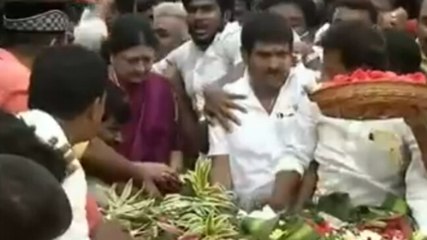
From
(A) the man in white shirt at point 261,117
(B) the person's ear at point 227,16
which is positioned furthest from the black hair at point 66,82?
(B) the person's ear at point 227,16

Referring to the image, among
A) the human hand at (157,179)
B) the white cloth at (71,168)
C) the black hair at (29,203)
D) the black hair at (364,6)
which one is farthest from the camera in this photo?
the black hair at (364,6)

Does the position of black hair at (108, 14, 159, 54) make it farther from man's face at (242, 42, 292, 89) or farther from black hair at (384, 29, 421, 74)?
black hair at (384, 29, 421, 74)

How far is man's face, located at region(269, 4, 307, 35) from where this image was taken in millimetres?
6500

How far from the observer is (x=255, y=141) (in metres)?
4.98

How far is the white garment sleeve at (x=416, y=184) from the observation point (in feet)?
14.0

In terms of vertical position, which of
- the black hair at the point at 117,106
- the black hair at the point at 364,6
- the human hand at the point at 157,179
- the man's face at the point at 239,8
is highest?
the black hair at the point at 117,106

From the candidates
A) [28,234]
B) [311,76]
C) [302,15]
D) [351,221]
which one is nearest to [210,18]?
[302,15]

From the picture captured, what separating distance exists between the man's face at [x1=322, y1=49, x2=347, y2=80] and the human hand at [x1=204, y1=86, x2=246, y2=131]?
0.44 m

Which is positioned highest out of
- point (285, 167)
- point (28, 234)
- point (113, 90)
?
point (28, 234)

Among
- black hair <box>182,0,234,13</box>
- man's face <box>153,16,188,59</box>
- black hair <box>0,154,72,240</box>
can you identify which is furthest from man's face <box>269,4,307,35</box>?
black hair <box>0,154,72,240</box>

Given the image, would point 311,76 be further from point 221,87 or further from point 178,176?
point 178,176

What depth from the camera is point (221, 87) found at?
5188 mm

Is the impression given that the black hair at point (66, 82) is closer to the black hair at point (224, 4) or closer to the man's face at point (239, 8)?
the black hair at point (224, 4)

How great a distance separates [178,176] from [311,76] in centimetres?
105
